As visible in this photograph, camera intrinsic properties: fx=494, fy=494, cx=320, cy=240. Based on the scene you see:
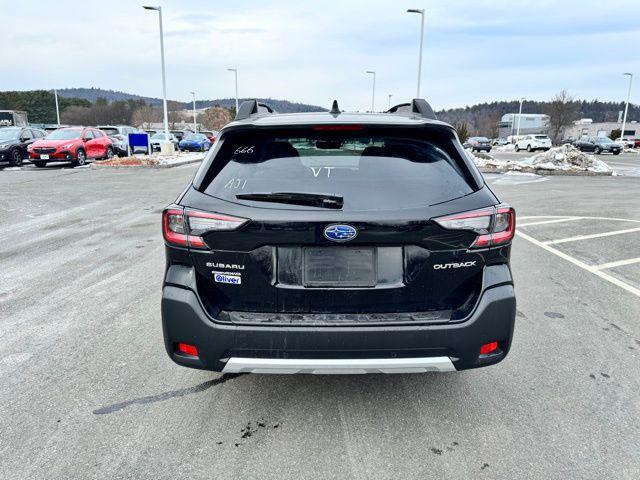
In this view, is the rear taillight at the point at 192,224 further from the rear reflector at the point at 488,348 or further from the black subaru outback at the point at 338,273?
the rear reflector at the point at 488,348

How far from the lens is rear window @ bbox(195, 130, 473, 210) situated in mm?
2637

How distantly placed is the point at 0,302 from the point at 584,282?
631 cm

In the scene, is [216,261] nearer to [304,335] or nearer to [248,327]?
[248,327]

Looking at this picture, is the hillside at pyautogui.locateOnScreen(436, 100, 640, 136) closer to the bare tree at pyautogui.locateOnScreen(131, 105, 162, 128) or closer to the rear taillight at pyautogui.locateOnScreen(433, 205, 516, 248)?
the bare tree at pyautogui.locateOnScreen(131, 105, 162, 128)

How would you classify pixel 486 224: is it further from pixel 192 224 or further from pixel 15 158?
pixel 15 158

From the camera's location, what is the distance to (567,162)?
2209cm

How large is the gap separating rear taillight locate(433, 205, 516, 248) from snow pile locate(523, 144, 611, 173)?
20685 millimetres

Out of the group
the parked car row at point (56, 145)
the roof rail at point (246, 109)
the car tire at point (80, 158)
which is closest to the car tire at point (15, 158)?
the parked car row at point (56, 145)

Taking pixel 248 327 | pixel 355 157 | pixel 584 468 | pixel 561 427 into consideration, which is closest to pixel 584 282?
pixel 561 427

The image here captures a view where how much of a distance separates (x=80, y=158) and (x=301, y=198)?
22.7m

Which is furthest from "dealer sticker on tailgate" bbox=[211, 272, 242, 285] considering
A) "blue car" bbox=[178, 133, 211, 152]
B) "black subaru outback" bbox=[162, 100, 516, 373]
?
"blue car" bbox=[178, 133, 211, 152]

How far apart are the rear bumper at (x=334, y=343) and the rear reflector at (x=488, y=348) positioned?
0.03 m

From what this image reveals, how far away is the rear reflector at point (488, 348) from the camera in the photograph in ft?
8.79

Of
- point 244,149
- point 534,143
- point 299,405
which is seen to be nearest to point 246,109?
point 244,149
